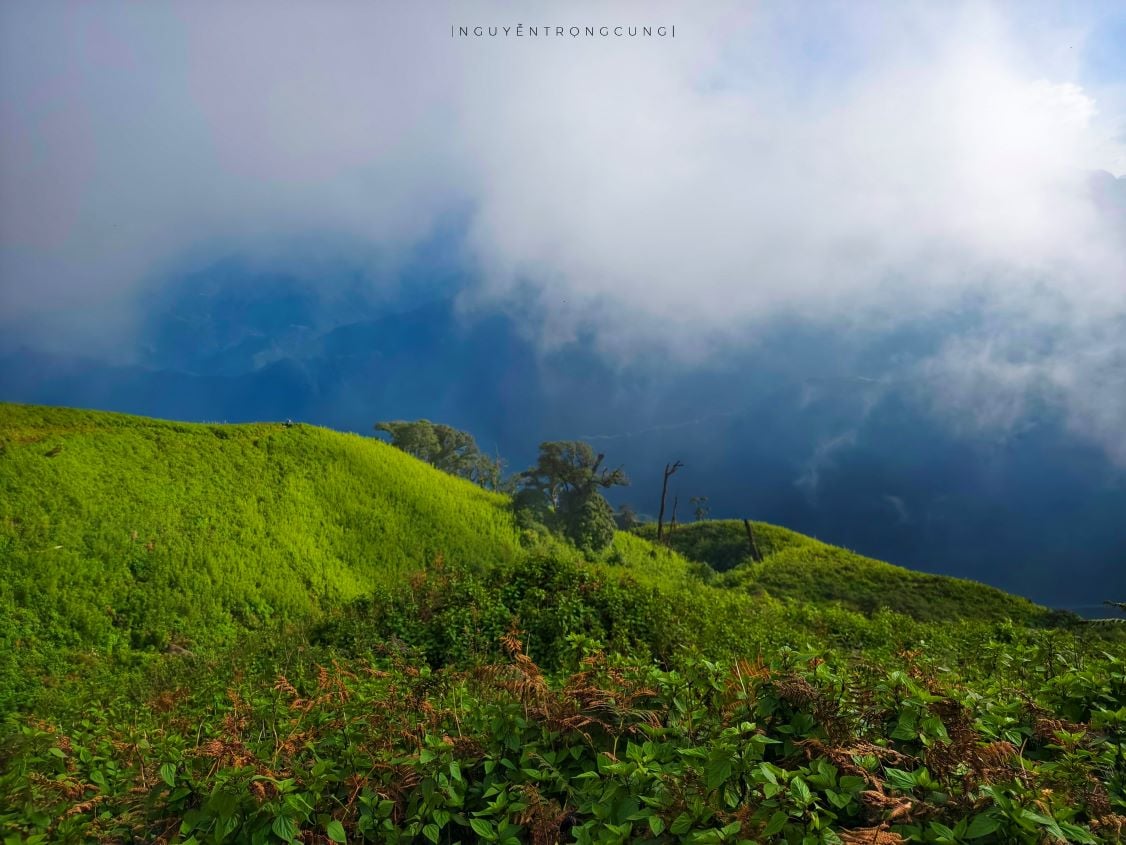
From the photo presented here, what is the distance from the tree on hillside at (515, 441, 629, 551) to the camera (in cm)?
1706

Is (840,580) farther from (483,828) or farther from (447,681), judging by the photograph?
(483,828)

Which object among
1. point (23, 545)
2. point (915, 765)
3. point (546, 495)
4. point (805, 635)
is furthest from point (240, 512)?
point (915, 765)

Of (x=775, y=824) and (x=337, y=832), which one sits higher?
(x=775, y=824)

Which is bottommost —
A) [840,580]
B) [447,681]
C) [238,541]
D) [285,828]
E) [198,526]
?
[285,828]

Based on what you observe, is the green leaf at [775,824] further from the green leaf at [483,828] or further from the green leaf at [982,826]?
the green leaf at [483,828]

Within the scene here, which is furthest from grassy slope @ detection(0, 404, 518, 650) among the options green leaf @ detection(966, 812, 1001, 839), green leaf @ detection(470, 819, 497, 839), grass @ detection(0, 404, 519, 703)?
green leaf @ detection(966, 812, 1001, 839)

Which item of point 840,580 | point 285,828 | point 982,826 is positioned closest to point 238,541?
point 285,828

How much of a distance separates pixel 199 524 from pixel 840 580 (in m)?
16.7

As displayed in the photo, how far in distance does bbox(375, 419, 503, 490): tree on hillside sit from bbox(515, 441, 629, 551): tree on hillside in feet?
18.9

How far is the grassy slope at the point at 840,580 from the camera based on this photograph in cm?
1597

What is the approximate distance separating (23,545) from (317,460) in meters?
7.27

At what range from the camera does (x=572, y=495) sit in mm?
17406

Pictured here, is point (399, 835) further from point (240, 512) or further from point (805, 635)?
point (240, 512)

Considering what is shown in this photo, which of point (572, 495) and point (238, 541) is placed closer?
point (238, 541)
